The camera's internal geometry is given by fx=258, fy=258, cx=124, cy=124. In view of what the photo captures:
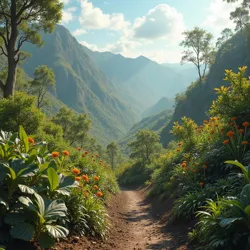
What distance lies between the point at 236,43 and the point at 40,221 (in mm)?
79741

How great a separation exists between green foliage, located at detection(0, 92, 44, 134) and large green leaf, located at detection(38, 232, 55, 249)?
21.0ft

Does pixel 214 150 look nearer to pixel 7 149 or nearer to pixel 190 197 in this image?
pixel 190 197

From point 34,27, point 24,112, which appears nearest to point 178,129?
point 24,112

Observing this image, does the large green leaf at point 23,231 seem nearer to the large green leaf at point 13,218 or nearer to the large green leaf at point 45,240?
the large green leaf at point 13,218

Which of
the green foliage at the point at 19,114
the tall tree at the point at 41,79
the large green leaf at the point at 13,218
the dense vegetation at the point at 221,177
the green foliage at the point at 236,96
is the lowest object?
the dense vegetation at the point at 221,177

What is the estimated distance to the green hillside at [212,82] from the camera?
214 ft

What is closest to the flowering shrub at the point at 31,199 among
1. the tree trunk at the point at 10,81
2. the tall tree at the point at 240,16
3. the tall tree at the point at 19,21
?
the tree trunk at the point at 10,81

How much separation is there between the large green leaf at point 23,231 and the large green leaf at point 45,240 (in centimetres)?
29

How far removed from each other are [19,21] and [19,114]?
610 cm

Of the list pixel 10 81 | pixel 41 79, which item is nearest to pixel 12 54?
pixel 10 81

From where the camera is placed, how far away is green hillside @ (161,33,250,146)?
6531 centimetres

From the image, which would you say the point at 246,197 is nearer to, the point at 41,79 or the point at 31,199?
the point at 31,199

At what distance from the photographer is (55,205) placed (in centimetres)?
391

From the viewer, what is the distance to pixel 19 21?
13.2 meters
